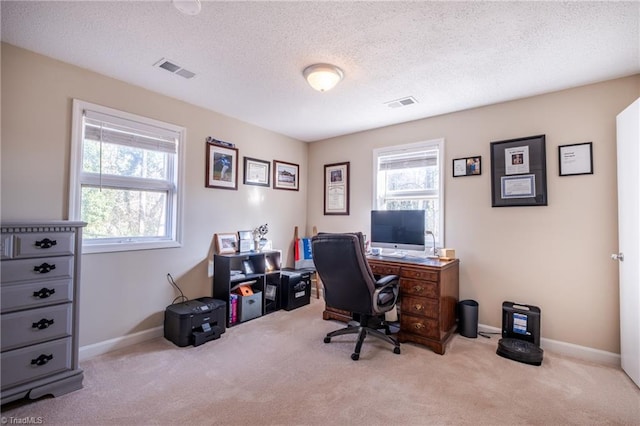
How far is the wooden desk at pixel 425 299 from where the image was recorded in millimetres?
2611

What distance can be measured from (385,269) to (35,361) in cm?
273

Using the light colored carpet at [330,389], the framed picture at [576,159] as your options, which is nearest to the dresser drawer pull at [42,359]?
the light colored carpet at [330,389]

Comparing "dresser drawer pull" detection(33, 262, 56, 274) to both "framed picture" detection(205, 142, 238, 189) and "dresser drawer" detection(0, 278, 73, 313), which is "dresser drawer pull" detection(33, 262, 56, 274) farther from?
"framed picture" detection(205, 142, 238, 189)

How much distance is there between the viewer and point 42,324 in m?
1.88

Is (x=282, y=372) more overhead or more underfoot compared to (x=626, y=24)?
more underfoot

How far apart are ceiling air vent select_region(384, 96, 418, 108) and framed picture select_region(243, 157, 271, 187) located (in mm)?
1805

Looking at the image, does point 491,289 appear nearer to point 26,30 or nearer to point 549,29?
point 549,29

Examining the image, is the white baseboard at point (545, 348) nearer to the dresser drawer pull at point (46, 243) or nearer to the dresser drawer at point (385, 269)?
the dresser drawer pull at point (46, 243)

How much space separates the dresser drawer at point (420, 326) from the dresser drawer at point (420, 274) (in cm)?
36

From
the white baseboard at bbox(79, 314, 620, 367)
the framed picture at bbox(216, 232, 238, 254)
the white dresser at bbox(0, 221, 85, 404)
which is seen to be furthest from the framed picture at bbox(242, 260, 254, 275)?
the white dresser at bbox(0, 221, 85, 404)

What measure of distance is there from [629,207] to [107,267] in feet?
13.8

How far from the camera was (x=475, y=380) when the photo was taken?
2.14m

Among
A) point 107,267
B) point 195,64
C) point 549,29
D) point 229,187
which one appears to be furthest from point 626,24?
point 107,267

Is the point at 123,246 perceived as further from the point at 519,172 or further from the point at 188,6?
the point at 519,172
